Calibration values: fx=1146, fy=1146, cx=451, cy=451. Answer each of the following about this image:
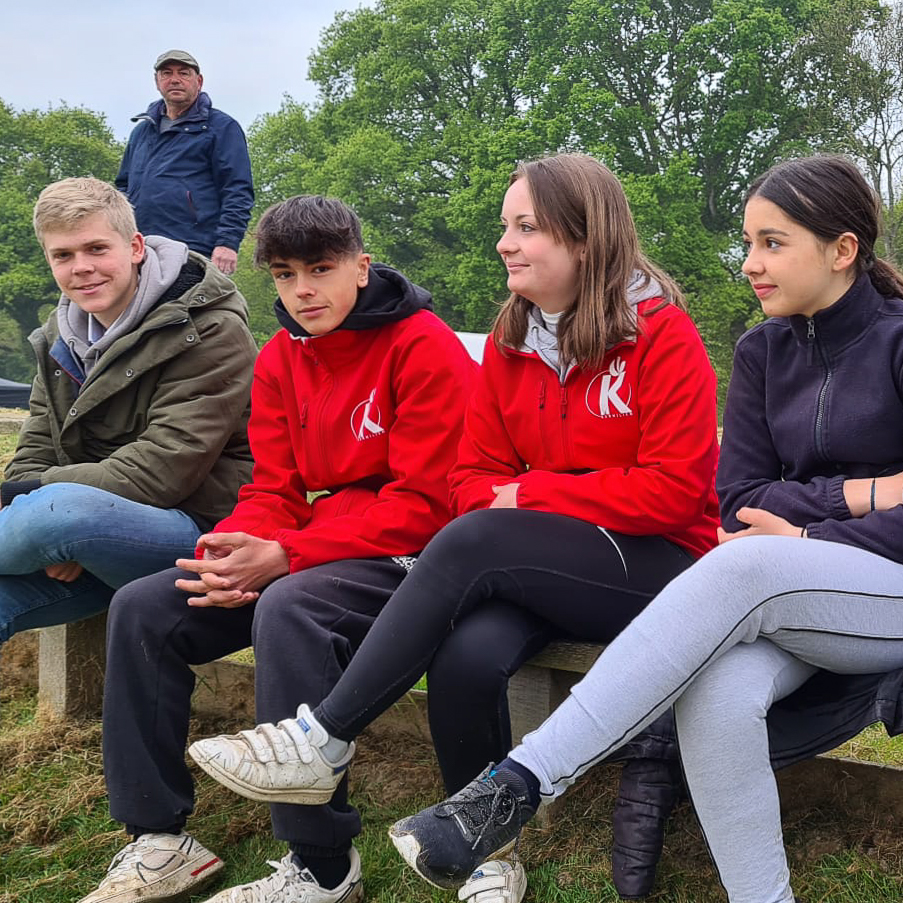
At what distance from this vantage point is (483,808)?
6.69 ft

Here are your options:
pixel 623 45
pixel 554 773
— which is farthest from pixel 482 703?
pixel 623 45

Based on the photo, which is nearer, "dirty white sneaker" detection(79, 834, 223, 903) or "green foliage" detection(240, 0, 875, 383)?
"dirty white sneaker" detection(79, 834, 223, 903)

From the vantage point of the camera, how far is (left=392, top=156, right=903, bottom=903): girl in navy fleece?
204 cm

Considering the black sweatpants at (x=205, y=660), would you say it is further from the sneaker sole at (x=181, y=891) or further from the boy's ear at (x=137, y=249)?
the boy's ear at (x=137, y=249)

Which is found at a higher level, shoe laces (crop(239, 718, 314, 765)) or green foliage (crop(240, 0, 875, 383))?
green foliage (crop(240, 0, 875, 383))

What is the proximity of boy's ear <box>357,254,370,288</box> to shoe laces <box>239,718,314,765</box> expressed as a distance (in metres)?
1.17

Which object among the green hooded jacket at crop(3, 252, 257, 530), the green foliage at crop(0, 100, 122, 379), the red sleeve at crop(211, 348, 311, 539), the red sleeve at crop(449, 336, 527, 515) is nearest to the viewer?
the red sleeve at crop(449, 336, 527, 515)

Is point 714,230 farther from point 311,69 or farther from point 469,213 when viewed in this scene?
point 311,69

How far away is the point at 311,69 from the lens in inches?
1352

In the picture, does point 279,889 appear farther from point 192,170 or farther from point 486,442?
point 192,170

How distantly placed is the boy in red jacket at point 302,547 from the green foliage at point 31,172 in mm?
35264

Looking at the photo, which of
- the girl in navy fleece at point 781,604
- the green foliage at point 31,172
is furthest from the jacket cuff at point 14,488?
the green foliage at point 31,172

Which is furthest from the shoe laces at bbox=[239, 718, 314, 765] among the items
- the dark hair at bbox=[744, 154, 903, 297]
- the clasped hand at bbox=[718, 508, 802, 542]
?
the dark hair at bbox=[744, 154, 903, 297]

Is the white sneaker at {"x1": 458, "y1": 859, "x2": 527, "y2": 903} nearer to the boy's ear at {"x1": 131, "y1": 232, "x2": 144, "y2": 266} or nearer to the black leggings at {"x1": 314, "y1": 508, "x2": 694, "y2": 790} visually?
the black leggings at {"x1": 314, "y1": 508, "x2": 694, "y2": 790}
